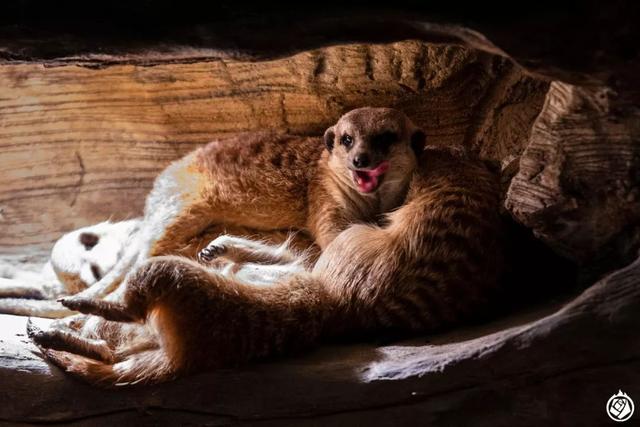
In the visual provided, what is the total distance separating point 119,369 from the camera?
2461 millimetres

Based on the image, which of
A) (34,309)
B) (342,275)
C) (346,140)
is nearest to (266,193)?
(346,140)

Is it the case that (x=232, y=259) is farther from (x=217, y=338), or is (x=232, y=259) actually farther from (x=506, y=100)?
(x=506, y=100)

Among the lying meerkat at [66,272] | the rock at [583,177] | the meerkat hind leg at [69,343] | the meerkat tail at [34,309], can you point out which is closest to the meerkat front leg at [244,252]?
the lying meerkat at [66,272]

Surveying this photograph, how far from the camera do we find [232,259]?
10.8 ft

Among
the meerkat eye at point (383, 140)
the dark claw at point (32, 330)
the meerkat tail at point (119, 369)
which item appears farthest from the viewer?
the meerkat eye at point (383, 140)

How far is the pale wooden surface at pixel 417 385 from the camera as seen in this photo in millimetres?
2162

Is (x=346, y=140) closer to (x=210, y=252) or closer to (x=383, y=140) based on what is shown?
(x=383, y=140)

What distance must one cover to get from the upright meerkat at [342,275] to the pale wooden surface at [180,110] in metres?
0.28

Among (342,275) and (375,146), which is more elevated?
(375,146)

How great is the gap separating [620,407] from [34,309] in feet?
7.62

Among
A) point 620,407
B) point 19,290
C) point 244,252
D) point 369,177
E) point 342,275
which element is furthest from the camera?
point 19,290

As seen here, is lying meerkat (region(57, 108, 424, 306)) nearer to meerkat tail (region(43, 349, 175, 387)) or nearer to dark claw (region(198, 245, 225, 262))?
dark claw (region(198, 245, 225, 262))

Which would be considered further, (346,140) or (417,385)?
(346,140)

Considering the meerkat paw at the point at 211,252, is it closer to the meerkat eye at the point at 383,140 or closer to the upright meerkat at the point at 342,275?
the upright meerkat at the point at 342,275
